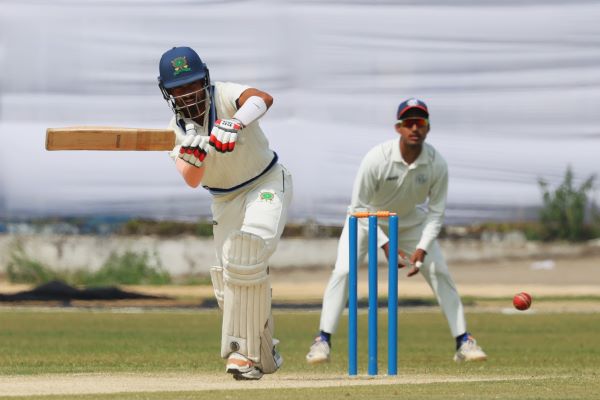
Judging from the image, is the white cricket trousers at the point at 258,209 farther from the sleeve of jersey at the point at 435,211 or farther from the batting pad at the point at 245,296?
the sleeve of jersey at the point at 435,211

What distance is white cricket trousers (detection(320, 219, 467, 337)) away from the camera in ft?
29.4

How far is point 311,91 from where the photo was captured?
18578mm

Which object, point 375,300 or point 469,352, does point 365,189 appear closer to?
point 469,352

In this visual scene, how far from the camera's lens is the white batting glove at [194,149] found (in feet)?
22.4

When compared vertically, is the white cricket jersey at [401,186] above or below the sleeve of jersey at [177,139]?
below

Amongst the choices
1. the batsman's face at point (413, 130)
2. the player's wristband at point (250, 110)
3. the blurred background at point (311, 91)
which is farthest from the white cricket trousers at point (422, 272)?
the blurred background at point (311, 91)

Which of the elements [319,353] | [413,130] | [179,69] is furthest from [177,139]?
[413,130]

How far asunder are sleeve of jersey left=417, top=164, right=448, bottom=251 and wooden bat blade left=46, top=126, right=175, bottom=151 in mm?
2538

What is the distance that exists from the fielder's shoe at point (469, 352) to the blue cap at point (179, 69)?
2.77 metres

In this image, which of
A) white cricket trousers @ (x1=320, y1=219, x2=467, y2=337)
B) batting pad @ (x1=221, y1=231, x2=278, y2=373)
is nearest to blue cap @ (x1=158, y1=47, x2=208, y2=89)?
batting pad @ (x1=221, y1=231, x2=278, y2=373)

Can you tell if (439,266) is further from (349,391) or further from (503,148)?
(503,148)

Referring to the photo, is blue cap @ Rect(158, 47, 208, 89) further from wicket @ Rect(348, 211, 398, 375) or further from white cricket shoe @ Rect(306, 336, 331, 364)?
white cricket shoe @ Rect(306, 336, 331, 364)

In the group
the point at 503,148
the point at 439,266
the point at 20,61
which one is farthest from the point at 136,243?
the point at 439,266

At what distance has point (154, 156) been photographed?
18344mm
